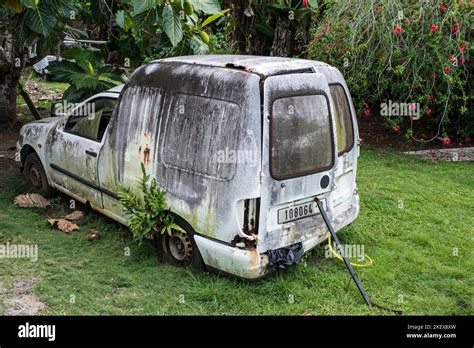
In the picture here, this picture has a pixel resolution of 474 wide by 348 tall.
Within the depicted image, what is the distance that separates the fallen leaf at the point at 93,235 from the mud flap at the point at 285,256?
214cm

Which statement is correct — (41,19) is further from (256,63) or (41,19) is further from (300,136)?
(300,136)

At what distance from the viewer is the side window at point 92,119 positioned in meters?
5.88

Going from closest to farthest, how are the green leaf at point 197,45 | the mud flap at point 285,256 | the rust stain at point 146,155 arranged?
the mud flap at point 285,256 → the rust stain at point 146,155 → the green leaf at point 197,45

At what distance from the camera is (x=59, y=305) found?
4.36 m

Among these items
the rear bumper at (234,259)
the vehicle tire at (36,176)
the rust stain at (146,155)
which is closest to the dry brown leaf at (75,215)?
the vehicle tire at (36,176)

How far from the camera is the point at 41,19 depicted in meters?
5.87

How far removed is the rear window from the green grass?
100 cm

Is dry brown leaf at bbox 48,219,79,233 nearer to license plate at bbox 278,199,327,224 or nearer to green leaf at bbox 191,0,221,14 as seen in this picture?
license plate at bbox 278,199,327,224

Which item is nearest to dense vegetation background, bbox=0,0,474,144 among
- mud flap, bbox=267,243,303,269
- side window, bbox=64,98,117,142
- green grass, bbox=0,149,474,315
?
side window, bbox=64,98,117,142

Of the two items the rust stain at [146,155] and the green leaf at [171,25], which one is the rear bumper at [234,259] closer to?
the rust stain at [146,155]

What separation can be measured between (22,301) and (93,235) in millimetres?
1393

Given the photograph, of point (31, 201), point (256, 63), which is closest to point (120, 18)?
point (31, 201)

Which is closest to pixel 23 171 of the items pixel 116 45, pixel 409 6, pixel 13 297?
pixel 116 45
